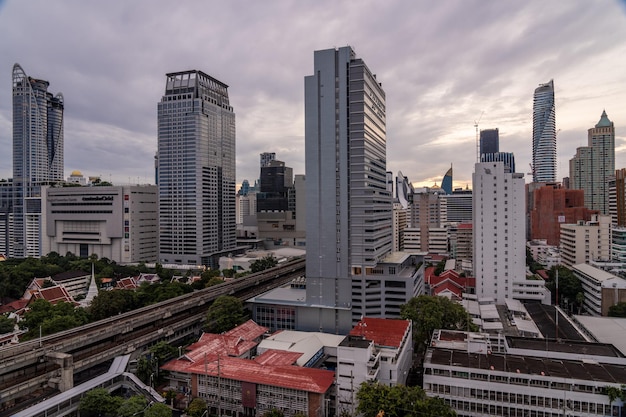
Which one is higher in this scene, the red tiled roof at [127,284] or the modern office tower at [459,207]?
the modern office tower at [459,207]

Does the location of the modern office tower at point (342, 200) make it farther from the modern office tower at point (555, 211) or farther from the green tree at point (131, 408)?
the modern office tower at point (555, 211)

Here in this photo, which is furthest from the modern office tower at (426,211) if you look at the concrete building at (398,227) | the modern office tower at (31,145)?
the modern office tower at (31,145)

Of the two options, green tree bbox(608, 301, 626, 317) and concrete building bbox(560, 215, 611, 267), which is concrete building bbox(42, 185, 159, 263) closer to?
green tree bbox(608, 301, 626, 317)

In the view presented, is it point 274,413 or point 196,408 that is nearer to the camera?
point 274,413

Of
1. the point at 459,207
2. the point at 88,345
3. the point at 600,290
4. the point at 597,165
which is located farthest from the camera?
the point at 459,207

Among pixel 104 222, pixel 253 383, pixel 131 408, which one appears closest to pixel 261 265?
pixel 104 222

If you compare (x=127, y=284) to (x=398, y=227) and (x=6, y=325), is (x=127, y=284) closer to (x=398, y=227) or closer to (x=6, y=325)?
(x=6, y=325)
